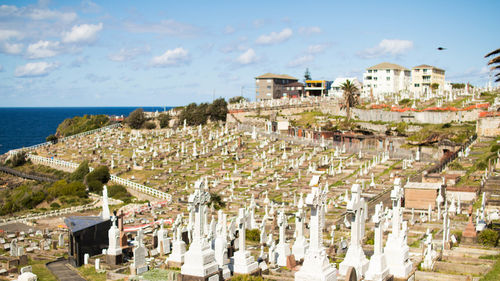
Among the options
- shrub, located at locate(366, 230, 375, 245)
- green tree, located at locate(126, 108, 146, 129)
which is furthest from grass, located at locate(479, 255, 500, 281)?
green tree, located at locate(126, 108, 146, 129)

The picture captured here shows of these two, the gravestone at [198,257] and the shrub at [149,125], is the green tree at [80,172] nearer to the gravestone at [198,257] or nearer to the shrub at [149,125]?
the shrub at [149,125]

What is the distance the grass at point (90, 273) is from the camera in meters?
20.1

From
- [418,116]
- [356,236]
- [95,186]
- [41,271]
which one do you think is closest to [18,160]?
[95,186]

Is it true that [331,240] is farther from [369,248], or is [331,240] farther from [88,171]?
[88,171]

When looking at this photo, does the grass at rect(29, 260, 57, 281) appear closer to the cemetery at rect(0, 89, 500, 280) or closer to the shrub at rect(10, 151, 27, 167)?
the cemetery at rect(0, 89, 500, 280)

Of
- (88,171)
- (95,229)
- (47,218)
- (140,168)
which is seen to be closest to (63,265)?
(95,229)

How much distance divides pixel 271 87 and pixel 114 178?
227ft

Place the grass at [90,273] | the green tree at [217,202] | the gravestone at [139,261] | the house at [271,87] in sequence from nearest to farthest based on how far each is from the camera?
the gravestone at [139,261], the grass at [90,273], the green tree at [217,202], the house at [271,87]

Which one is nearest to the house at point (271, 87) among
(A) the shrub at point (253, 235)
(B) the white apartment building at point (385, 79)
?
(B) the white apartment building at point (385, 79)

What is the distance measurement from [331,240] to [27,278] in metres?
12.6

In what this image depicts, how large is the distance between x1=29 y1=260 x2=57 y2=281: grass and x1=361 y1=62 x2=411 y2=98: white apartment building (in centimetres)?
9223

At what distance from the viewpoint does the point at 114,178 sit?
54281mm

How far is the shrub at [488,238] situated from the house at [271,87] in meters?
98.8

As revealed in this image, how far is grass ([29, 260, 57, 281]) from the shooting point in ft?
66.9
